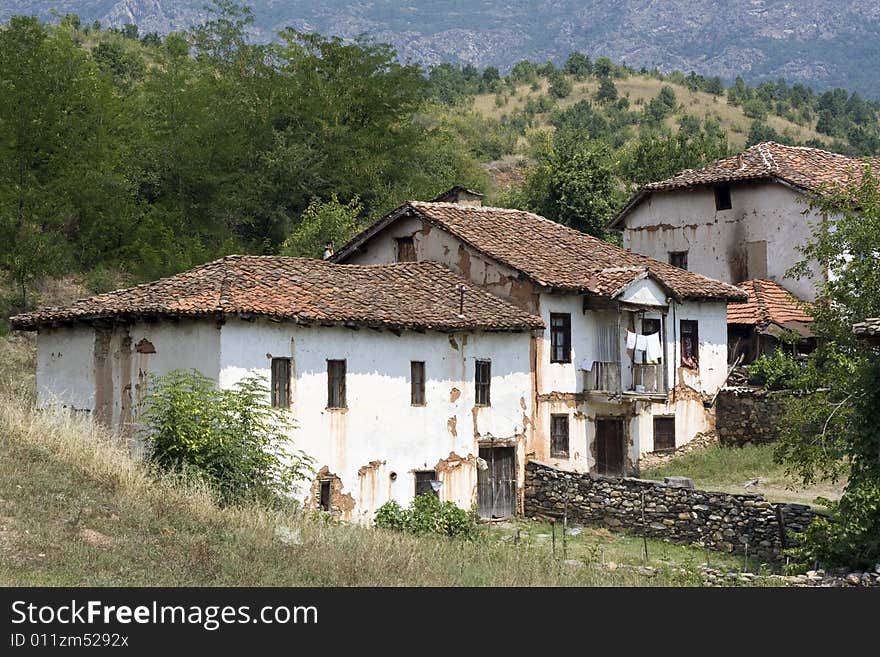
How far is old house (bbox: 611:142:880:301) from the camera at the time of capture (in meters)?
39.9

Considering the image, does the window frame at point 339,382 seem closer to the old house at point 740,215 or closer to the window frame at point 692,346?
the window frame at point 692,346

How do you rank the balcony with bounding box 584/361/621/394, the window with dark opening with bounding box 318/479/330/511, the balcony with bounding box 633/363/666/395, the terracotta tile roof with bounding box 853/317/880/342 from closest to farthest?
the terracotta tile roof with bounding box 853/317/880/342, the window with dark opening with bounding box 318/479/330/511, the balcony with bounding box 584/361/621/394, the balcony with bounding box 633/363/666/395

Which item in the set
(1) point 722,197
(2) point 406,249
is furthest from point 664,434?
(1) point 722,197

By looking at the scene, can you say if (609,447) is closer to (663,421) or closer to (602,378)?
(602,378)

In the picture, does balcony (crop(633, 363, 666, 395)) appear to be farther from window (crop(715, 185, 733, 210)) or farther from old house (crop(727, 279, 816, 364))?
window (crop(715, 185, 733, 210))

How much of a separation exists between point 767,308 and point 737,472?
22.4 ft

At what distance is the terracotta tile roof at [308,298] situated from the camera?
83.3 ft

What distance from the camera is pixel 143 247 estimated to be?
44.1 metres

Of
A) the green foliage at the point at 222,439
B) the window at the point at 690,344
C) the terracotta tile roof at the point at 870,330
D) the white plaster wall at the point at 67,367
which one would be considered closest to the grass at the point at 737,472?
the window at the point at 690,344

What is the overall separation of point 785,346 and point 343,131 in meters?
20.5

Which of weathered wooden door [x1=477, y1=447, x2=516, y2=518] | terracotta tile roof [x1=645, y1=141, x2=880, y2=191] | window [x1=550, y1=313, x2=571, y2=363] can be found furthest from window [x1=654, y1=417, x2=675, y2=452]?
terracotta tile roof [x1=645, y1=141, x2=880, y2=191]

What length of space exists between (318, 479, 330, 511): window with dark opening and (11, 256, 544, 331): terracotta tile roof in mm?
3329

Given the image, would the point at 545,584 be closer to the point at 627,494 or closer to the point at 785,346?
the point at 627,494

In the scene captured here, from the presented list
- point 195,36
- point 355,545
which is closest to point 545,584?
point 355,545
